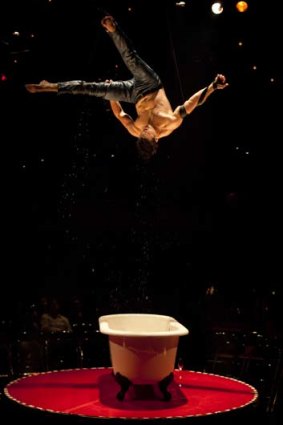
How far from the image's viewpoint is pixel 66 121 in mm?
7918

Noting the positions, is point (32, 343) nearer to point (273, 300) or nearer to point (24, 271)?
point (24, 271)

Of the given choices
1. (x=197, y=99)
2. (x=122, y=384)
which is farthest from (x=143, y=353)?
(x=197, y=99)

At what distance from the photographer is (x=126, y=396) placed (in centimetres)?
452

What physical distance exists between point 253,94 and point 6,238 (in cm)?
348

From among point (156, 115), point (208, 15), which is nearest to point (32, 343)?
point (156, 115)

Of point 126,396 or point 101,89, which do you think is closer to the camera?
point 126,396

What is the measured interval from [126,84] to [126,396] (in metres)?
2.28

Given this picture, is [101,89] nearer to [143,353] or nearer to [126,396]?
[143,353]

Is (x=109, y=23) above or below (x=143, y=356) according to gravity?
above

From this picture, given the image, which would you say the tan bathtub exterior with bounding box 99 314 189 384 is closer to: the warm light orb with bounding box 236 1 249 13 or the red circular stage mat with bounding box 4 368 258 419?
the red circular stage mat with bounding box 4 368 258 419

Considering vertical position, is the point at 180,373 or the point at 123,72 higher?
the point at 123,72

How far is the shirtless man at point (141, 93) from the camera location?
4586mm

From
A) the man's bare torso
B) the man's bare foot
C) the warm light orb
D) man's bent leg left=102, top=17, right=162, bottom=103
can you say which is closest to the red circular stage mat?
the man's bare torso

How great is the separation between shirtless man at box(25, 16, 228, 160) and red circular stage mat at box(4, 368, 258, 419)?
1747 mm
